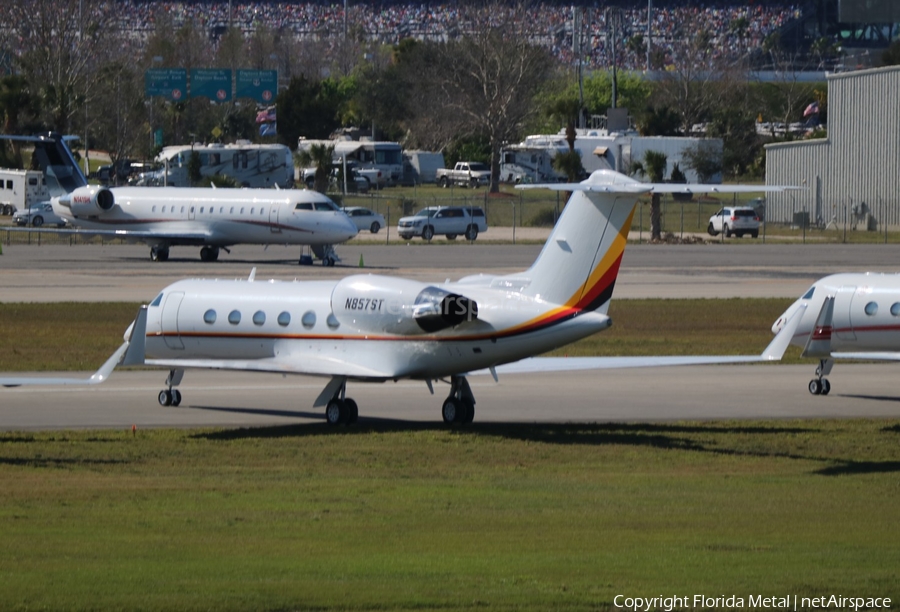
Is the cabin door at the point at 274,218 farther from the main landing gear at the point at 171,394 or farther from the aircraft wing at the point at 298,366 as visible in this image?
the aircraft wing at the point at 298,366

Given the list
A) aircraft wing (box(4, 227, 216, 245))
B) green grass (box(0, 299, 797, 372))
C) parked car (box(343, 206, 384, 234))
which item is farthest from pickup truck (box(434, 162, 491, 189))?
green grass (box(0, 299, 797, 372))

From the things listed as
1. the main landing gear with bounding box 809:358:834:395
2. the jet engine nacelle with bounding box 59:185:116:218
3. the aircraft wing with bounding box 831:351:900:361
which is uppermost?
the jet engine nacelle with bounding box 59:185:116:218

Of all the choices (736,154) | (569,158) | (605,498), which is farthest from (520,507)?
(736,154)

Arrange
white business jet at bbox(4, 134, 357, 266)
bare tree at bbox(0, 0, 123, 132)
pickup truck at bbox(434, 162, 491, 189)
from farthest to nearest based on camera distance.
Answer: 1. bare tree at bbox(0, 0, 123, 132)
2. pickup truck at bbox(434, 162, 491, 189)
3. white business jet at bbox(4, 134, 357, 266)

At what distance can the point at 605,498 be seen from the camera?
1688 cm

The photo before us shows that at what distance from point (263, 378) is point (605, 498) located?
14.1m

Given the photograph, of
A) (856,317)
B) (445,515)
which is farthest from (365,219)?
(445,515)

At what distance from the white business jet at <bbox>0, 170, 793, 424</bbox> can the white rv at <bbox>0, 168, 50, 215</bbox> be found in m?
69.2

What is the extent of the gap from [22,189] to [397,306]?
73.1m

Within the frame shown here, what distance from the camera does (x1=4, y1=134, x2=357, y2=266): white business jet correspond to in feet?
195

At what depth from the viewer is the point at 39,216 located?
82.1 m

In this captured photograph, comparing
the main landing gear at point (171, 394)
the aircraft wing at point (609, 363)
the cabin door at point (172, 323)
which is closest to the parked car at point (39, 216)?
the main landing gear at point (171, 394)

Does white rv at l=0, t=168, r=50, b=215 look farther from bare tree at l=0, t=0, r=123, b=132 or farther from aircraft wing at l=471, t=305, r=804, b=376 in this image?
aircraft wing at l=471, t=305, r=804, b=376

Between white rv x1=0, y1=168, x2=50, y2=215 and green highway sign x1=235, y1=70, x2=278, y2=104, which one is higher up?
green highway sign x1=235, y1=70, x2=278, y2=104
